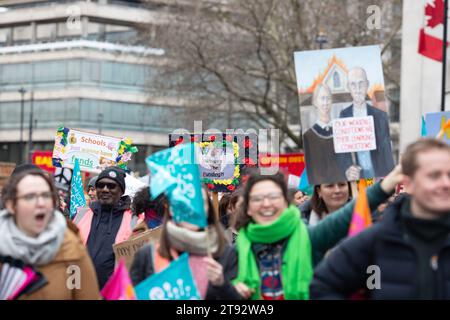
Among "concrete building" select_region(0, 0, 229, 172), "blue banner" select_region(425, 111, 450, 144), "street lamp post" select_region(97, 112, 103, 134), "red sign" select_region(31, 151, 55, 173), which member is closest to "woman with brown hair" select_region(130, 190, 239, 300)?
"blue banner" select_region(425, 111, 450, 144)

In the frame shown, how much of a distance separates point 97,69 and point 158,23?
26498 mm

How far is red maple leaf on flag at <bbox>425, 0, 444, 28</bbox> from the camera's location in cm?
2806

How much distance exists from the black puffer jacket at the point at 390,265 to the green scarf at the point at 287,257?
0.68 meters

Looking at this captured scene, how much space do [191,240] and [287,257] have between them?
0.49m

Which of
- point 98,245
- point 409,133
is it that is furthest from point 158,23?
A: point 98,245

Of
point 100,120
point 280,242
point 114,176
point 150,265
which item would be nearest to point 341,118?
point 280,242

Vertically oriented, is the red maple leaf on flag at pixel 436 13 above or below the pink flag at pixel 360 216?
above

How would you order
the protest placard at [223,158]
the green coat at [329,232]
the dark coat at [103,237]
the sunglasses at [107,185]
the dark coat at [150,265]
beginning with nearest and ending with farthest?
the dark coat at [150,265] < the green coat at [329,232] < the dark coat at [103,237] < the sunglasses at [107,185] < the protest placard at [223,158]

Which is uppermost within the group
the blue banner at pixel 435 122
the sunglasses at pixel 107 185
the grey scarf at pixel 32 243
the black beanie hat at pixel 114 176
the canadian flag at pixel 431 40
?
the canadian flag at pixel 431 40

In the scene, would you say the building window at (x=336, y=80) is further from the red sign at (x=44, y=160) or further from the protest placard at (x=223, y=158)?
the red sign at (x=44, y=160)

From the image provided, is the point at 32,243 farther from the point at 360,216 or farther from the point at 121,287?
the point at 360,216

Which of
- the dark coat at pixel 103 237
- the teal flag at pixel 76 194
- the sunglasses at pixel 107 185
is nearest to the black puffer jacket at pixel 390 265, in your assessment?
the dark coat at pixel 103 237

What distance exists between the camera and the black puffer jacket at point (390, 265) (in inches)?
188

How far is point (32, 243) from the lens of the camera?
559 centimetres
